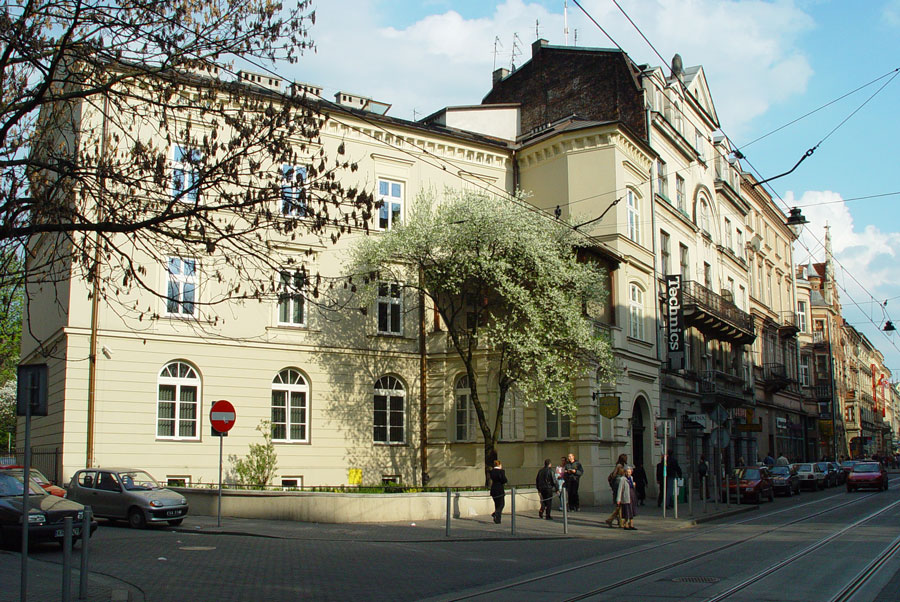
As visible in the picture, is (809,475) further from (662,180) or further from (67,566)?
(67,566)

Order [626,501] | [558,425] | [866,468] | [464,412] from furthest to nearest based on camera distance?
[866,468] < [464,412] < [558,425] < [626,501]

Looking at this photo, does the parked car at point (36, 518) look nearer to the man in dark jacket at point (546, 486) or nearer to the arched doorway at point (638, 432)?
the man in dark jacket at point (546, 486)

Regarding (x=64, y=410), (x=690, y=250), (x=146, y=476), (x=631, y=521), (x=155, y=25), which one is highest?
(x=690, y=250)

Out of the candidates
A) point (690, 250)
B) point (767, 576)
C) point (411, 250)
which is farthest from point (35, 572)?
point (690, 250)

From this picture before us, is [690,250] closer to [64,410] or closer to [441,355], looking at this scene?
[441,355]

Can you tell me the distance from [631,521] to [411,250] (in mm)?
10522

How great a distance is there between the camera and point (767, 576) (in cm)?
1215

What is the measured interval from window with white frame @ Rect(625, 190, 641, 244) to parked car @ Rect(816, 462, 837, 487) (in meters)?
18.7

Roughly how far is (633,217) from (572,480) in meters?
12.6

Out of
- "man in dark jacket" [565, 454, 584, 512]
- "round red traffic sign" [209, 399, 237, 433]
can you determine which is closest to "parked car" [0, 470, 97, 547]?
"round red traffic sign" [209, 399, 237, 433]

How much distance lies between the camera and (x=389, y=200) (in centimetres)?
3127

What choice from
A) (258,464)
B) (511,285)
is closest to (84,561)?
(258,464)

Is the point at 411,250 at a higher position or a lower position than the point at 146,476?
higher

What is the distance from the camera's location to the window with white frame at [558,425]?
2902 cm
